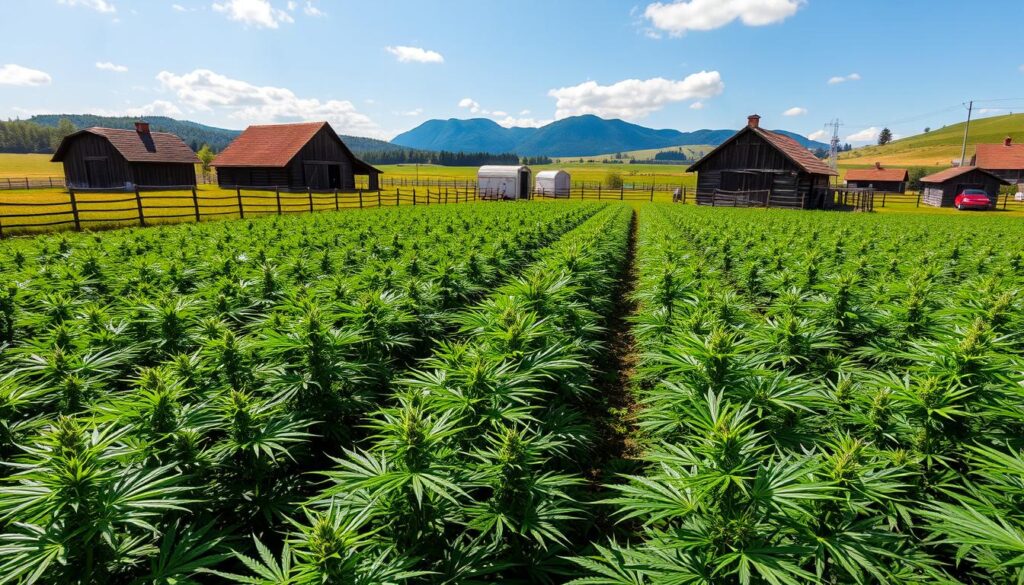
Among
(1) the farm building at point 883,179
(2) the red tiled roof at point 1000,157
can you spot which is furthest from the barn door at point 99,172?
(2) the red tiled roof at point 1000,157

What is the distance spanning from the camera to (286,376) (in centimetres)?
400

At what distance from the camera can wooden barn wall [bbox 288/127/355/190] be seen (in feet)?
147

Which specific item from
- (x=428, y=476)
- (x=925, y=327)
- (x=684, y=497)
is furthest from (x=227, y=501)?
(x=925, y=327)

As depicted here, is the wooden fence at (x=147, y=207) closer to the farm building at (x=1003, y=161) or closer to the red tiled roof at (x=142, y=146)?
the red tiled roof at (x=142, y=146)

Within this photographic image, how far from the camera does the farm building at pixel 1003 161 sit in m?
63.3

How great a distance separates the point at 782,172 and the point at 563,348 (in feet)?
144

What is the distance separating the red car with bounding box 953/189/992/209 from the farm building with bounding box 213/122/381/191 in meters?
58.8

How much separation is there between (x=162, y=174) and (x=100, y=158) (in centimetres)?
450

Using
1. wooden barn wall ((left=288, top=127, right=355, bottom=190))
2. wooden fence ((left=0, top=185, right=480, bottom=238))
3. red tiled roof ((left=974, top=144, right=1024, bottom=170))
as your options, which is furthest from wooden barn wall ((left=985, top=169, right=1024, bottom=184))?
wooden barn wall ((left=288, top=127, right=355, bottom=190))

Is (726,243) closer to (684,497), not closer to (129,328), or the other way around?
(684,497)

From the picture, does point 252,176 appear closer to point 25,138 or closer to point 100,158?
point 100,158

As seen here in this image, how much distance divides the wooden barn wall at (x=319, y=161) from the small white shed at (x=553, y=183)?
909 inches

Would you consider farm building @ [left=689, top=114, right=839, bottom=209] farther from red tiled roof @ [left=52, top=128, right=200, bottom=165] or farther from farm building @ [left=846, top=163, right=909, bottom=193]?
red tiled roof @ [left=52, top=128, right=200, bottom=165]

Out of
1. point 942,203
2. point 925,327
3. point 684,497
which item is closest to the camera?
point 684,497
